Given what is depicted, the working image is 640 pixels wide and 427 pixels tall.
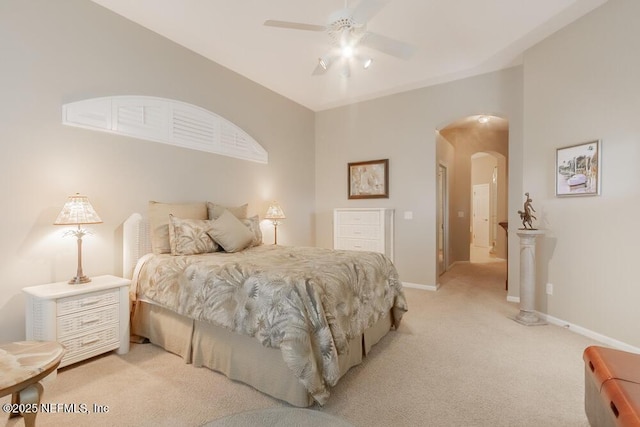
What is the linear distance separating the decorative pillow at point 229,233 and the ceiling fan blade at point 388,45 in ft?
6.90

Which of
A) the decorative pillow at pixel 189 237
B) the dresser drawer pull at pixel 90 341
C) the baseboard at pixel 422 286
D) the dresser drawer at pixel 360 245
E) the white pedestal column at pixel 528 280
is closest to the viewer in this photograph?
the dresser drawer pull at pixel 90 341

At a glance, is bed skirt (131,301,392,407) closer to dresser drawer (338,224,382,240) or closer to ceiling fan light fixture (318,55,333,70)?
dresser drawer (338,224,382,240)

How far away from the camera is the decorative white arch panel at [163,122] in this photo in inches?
99.2

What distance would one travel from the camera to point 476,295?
3965mm

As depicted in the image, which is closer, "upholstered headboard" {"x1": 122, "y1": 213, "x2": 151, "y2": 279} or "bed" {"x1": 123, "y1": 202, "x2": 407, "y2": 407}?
"bed" {"x1": 123, "y1": 202, "x2": 407, "y2": 407}

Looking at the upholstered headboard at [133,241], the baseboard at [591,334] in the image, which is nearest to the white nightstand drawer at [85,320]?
the upholstered headboard at [133,241]

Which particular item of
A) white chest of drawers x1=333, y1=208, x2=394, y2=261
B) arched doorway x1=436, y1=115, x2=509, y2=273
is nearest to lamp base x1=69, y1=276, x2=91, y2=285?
white chest of drawers x1=333, y1=208, x2=394, y2=261

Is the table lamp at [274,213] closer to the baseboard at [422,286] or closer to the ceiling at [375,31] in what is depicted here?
the ceiling at [375,31]

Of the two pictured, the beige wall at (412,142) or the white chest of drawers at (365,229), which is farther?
the white chest of drawers at (365,229)

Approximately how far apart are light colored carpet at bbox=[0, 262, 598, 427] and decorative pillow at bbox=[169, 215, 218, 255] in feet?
2.87

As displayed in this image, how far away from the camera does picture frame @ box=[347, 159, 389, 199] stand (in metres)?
4.62

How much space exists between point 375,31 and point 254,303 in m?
2.94

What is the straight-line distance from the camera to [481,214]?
28.4 ft

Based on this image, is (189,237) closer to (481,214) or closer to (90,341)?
(90,341)
